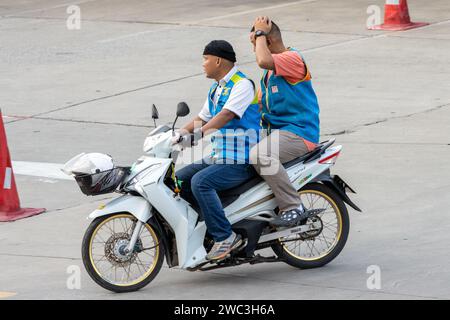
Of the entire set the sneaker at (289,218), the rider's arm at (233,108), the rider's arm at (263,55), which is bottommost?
the sneaker at (289,218)

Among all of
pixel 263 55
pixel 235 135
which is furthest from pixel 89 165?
pixel 263 55

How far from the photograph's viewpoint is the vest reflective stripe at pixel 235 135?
320 inches

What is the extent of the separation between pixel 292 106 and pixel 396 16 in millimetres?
11192

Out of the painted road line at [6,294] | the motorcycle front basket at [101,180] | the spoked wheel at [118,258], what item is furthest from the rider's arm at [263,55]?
the painted road line at [6,294]

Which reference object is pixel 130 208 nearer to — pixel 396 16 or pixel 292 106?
pixel 292 106

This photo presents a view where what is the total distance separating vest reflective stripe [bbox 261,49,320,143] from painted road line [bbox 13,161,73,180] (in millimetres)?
3805

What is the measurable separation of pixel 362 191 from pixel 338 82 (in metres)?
5.14

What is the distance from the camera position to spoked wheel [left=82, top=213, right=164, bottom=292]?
26.1 feet

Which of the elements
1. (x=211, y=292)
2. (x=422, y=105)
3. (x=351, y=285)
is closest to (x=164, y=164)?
(x=211, y=292)

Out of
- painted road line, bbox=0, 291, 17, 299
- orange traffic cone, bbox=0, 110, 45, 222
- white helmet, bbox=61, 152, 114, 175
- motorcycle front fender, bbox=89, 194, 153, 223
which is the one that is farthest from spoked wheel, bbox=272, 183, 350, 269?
orange traffic cone, bbox=0, 110, 45, 222

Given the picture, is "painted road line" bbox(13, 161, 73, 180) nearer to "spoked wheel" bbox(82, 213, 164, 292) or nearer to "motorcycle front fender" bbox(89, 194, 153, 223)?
"spoked wheel" bbox(82, 213, 164, 292)

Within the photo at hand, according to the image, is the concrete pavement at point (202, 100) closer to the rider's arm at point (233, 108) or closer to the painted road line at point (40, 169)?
the painted road line at point (40, 169)

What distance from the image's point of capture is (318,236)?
8.67 meters

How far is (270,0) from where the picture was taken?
23.0 meters
